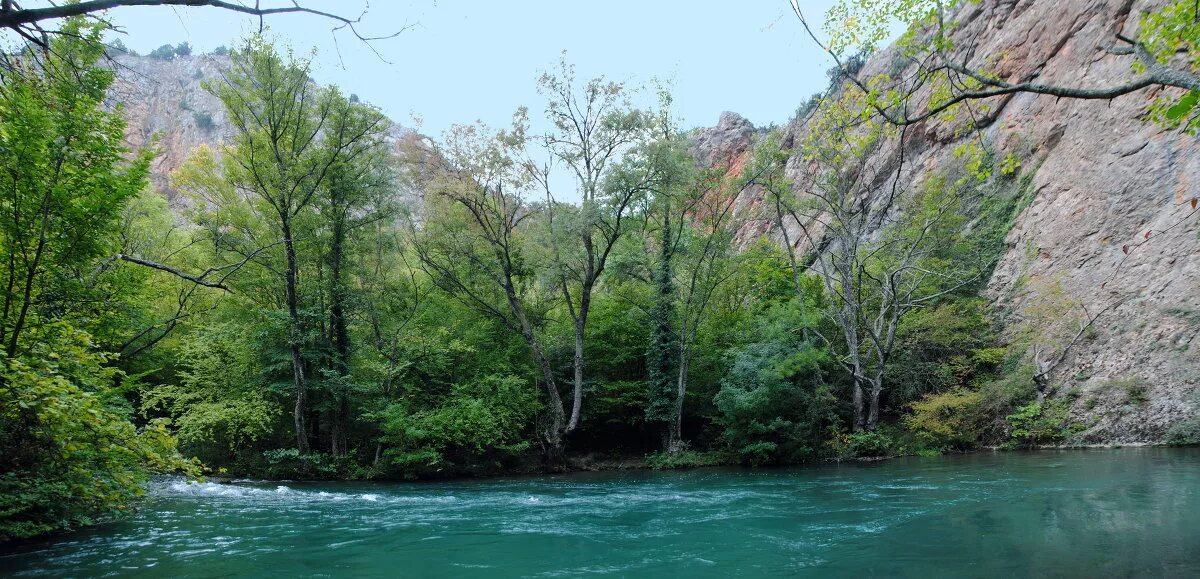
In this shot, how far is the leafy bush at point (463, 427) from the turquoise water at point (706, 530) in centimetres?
381

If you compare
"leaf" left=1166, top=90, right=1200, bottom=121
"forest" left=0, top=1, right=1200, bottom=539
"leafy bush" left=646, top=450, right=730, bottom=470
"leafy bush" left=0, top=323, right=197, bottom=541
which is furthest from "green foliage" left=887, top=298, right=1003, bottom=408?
"leafy bush" left=0, top=323, right=197, bottom=541

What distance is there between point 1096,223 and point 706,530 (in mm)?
19573

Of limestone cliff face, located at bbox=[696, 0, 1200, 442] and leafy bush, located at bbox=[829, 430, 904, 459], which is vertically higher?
limestone cliff face, located at bbox=[696, 0, 1200, 442]

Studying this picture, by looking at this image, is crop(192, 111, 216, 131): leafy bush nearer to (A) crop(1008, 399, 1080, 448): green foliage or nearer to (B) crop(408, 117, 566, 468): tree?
(B) crop(408, 117, 566, 468): tree

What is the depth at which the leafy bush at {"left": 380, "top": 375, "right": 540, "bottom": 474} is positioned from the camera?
18641 millimetres

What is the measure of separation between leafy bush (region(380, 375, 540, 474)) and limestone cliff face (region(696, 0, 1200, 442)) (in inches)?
614

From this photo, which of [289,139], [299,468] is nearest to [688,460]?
[299,468]

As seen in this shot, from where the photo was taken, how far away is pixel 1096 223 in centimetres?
2077

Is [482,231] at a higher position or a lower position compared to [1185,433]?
higher

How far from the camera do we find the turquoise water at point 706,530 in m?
6.89

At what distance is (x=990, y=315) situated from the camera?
22.0 m

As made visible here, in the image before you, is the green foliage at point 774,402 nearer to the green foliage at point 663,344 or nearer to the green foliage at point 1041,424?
the green foliage at point 663,344

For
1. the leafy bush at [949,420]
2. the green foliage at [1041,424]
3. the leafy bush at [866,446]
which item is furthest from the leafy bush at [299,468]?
the green foliage at [1041,424]

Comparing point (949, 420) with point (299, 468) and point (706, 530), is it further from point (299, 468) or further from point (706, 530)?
point (299, 468)
